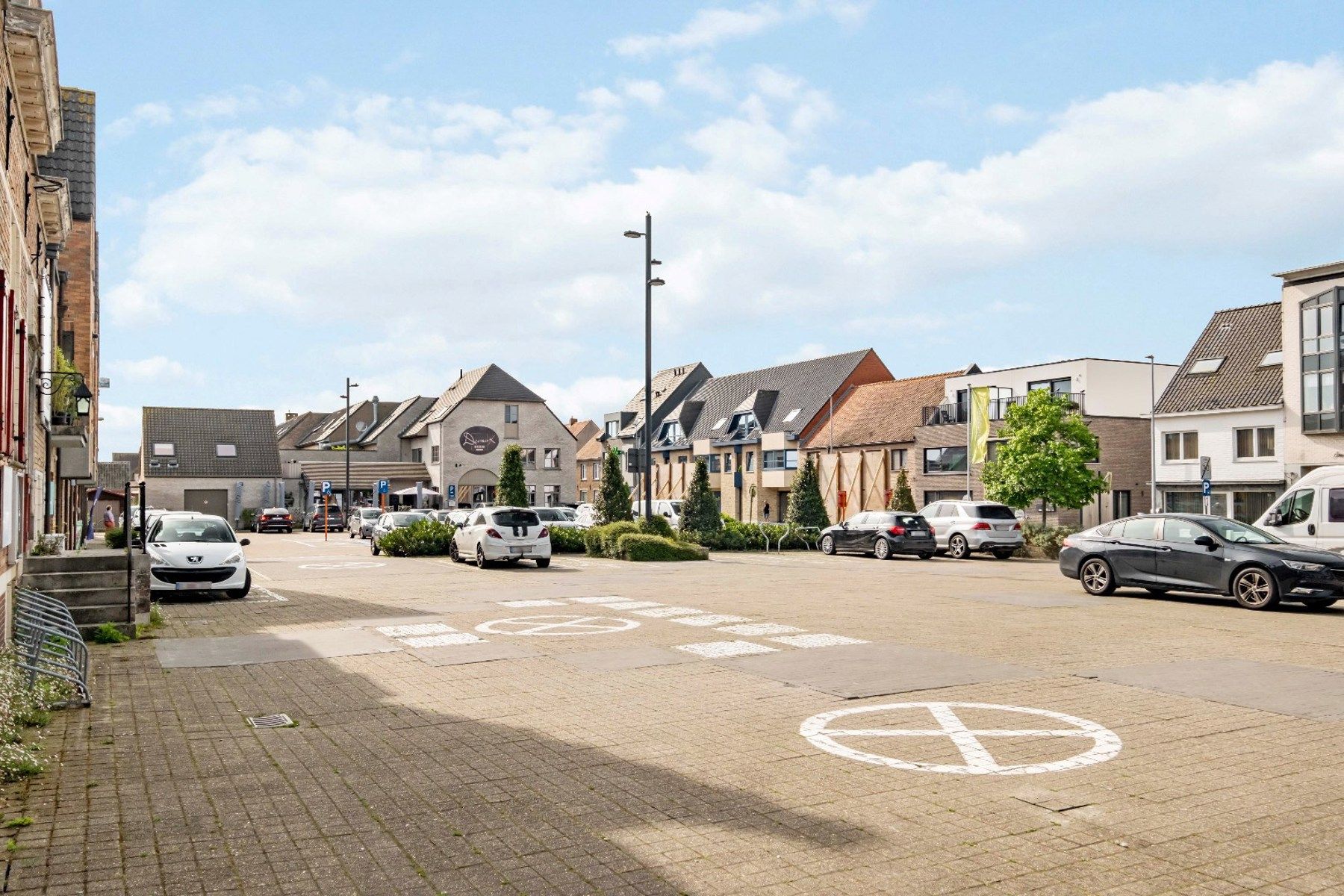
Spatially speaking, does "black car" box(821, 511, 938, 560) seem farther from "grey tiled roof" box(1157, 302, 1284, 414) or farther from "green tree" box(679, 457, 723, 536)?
"grey tiled roof" box(1157, 302, 1284, 414)

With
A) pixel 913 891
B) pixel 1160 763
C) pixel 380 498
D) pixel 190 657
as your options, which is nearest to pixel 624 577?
pixel 190 657

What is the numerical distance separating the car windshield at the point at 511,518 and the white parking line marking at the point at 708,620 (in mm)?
11945

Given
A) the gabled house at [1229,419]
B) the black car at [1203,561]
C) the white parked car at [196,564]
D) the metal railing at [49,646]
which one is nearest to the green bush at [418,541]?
the white parked car at [196,564]

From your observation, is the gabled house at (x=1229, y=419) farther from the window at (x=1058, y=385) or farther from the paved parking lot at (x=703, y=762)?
the paved parking lot at (x=703, y=762)

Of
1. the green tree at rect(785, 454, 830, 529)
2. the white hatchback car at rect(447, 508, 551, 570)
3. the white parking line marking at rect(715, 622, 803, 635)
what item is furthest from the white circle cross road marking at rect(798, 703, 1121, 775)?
the green tree at rect(785, 454, 830, 529)

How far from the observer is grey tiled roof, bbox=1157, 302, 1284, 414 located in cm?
4325

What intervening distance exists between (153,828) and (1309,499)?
770 inches

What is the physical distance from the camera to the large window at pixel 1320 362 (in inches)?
1559

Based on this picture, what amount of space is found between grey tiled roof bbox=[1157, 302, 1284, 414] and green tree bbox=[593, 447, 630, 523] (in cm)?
2494

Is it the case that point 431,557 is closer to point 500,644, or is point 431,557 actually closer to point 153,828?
point 500,644

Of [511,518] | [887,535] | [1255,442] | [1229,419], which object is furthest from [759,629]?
[1229,419]

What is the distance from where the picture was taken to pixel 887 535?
32.3 m

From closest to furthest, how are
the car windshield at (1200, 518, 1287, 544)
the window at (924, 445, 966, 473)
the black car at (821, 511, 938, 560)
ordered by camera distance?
A: the car windshield at (1200, 518, 1287, 544) < the black car at (821, 511, 938, 560) < the window at (924, 445, 966, 473)

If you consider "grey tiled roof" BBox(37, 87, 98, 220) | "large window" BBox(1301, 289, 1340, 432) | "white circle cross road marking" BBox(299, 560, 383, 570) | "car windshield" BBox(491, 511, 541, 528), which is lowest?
"white circle cross road marking" BBox(299, 560, 383, 570)
